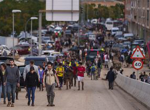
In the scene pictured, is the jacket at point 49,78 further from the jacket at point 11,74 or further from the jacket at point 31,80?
the jacket at point 11,74

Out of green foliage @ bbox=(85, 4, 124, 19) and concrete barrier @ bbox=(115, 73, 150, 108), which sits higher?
green foliage @ bbox=(85, 4, 124, 19)

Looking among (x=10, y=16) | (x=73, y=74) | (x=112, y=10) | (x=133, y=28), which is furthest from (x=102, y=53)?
(x=112, y=10)

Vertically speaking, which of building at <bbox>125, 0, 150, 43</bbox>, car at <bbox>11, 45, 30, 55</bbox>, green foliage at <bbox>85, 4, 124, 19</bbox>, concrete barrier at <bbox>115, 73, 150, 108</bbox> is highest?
green foliage at <bbox>85, 4, 124, 19</bbox>

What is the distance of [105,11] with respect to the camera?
160m

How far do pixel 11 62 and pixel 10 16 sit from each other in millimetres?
62714

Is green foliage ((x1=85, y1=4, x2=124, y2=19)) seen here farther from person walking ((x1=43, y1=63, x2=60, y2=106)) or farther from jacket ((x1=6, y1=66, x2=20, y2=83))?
jacket ((x1=6, y1=66, x2=20, y2=83))

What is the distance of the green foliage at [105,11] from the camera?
6156 inches

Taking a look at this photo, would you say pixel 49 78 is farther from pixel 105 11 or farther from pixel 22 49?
pixel 105 11

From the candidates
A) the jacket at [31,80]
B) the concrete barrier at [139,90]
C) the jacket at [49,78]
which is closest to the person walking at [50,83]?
the jacket at [49,78]

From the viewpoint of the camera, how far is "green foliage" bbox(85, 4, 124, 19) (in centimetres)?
15638

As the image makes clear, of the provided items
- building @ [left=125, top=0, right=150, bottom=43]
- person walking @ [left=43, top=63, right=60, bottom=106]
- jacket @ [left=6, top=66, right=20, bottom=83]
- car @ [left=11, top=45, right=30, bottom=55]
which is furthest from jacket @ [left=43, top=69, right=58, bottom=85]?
building @ [left=125, top=0, right=150, bottom=43]

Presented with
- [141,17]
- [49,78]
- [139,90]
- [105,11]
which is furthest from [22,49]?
[105,11]

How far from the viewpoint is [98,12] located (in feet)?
535

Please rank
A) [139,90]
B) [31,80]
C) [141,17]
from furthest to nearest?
[141,17] < [139,90] < [31,80]
